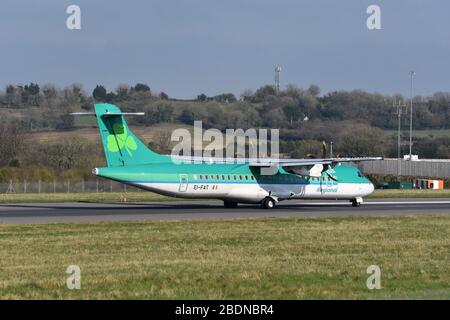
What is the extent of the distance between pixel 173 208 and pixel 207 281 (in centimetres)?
2650

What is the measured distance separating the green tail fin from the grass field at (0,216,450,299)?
8069mm

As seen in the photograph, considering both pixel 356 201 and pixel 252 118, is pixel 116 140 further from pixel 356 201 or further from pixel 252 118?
pixel 252 118

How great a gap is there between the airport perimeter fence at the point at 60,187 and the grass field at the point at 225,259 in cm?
3458

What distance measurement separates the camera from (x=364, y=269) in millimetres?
19438

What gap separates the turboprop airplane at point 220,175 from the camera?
4012cm

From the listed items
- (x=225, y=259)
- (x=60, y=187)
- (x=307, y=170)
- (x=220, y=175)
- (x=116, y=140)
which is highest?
(x=116, y=140)

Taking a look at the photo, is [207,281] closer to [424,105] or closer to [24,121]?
[24,121]

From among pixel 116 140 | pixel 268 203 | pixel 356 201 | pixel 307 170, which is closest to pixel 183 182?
pixel 116 140

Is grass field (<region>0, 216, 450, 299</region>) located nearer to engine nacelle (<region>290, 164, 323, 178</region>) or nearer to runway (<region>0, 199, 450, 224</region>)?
runway (<region>0, 199, 450, 224</region>)

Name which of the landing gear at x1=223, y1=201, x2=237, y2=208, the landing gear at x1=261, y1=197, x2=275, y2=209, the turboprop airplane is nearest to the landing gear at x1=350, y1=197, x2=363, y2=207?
the turboprop airplane

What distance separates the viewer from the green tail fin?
40.2m

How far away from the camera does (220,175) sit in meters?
43.0

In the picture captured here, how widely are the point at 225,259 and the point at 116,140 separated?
20.1m
